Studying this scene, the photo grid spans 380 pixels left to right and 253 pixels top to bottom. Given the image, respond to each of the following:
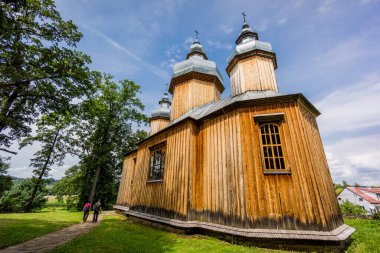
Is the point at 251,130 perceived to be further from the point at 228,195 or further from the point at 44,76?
the point at 44,76

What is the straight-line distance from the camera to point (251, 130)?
7.47 m

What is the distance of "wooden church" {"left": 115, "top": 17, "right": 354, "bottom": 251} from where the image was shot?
6.11 meters

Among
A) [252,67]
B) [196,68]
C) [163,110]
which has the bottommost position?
[252,67]

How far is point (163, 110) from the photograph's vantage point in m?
23.8

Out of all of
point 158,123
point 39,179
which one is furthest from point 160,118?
point 39,179

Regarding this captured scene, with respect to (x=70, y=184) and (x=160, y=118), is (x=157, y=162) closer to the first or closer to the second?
(x=160, y=118)

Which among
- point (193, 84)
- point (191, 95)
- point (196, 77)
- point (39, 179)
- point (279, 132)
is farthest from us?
point (39, 179)

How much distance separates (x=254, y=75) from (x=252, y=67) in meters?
0.57

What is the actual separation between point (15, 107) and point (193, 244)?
10670 millimetres

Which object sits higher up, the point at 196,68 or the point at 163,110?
the point at 163,110

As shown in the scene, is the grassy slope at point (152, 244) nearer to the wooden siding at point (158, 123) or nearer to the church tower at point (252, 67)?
the church tower at point (252, 67)

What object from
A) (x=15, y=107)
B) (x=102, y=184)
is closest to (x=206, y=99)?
(x=15, y=107)

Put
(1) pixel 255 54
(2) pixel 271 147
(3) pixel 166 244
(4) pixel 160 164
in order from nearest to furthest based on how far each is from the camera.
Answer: (3) pixel 166 244 < (2) pixel 271 147 < (1) pixel 255 54 < (4) pixel 160 164

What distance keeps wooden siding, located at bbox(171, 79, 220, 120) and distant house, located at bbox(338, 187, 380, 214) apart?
42.0 m
